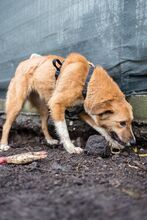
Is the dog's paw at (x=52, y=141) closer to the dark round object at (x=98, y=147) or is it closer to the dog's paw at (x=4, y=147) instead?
the dog's paw at (x=4, y=147)

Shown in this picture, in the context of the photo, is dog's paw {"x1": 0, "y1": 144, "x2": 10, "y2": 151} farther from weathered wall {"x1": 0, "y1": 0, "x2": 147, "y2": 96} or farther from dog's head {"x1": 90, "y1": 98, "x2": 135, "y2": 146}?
weathered wall {"x1": 0, "y1": 0, "x2": 147, "y2": 96}

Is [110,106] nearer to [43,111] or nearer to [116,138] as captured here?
[116,138]

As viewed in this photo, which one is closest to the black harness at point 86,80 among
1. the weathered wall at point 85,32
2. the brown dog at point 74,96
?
the brown dog at point 74,96

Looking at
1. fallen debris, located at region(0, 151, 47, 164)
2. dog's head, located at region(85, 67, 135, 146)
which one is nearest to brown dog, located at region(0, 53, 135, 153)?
dog's head, located at region(85, 67, 135, 146)

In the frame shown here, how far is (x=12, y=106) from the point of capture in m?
6.27

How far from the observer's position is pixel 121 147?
546 cm

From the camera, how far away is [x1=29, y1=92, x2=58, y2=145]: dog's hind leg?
6.54 meters

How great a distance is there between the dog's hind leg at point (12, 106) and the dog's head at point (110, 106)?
4.18ft

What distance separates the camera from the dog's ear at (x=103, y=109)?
529 cm

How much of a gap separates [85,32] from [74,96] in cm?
105

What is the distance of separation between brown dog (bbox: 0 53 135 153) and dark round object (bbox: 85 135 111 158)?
360 mm

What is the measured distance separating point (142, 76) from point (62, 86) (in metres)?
1.14

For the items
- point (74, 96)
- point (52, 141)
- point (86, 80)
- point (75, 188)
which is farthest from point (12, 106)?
point (75, 188)

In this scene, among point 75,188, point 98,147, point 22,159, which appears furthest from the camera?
point 98,147
